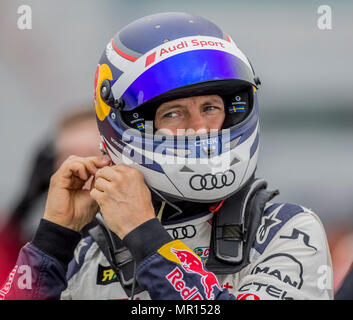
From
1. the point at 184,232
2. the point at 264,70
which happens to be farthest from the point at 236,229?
the point at 264,70

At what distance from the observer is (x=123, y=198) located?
67.9 inches

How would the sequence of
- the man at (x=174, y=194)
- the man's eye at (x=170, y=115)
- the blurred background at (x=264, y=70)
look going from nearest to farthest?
the man at (x=174, y=194) → the man's eye at (x=170, y=115) → the blurred background at (x=264, y=70)

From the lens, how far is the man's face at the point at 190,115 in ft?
6.13

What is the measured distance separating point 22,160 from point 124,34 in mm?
1978

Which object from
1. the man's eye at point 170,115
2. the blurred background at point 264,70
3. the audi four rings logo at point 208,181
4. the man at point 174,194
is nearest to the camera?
the man at point 174,194

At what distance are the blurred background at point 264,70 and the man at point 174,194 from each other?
6.57 feet

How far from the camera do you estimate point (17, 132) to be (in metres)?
3.98

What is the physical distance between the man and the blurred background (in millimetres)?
2002

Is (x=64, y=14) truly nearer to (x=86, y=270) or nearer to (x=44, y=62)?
(x=44, y=62)

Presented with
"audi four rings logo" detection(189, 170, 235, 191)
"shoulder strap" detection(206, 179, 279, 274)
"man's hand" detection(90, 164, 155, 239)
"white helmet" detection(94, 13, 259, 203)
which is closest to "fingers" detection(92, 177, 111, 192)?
"man's hand" detection(90, 164, 155, 239)

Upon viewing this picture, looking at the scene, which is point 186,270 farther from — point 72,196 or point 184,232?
point 72,196

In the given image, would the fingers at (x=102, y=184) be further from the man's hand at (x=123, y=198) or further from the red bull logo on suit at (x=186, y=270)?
the red bull logo on suit at (x=186, y=270)

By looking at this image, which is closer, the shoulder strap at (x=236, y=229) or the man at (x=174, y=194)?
the man at (x=174, y=194)

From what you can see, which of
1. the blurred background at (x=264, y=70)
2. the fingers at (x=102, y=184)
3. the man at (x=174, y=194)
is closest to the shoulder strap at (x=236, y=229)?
the man at (x=174, y=194)
